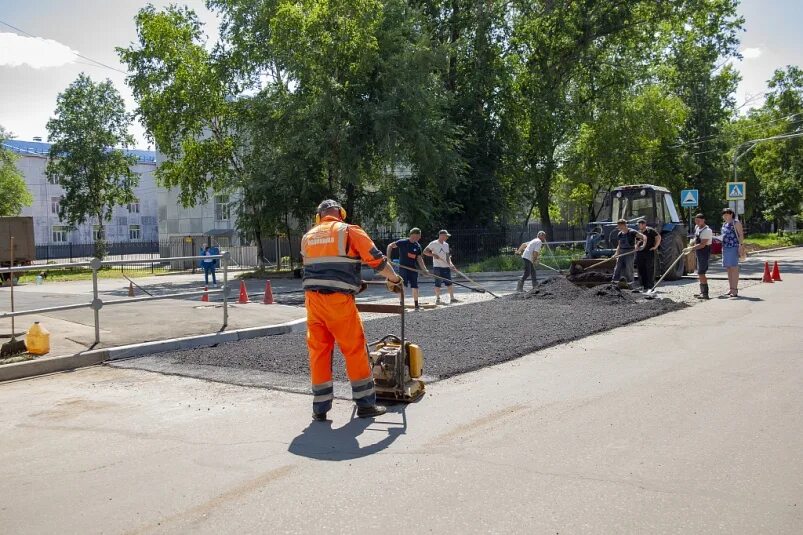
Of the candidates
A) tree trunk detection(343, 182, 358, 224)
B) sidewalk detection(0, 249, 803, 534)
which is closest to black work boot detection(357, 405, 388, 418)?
sidewalk detection(0, 249, 803, 534)

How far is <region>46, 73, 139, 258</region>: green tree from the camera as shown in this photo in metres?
49.8

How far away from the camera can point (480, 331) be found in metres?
11.1

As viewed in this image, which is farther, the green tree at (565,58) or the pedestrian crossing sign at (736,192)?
the pedestrian crossing sign at (736,192)

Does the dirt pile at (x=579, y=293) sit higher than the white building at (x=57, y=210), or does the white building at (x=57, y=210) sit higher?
the white building at (x=57, y=210)

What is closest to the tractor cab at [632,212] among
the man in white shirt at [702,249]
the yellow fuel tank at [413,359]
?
the man in white shirt at [702,249]

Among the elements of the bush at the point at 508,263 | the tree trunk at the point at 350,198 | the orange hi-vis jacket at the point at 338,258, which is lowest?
the bush at the point at 508,263

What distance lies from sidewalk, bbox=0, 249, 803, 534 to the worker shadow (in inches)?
1.0

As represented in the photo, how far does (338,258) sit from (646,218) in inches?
627

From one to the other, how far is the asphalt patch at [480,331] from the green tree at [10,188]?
48.6m

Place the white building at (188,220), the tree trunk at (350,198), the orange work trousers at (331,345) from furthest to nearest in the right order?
1. the white building at (188,220)
2. the tree trunk at (350,198)
3. the orange work trousers at (331,345)

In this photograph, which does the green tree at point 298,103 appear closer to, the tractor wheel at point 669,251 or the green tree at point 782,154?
the tractor wheel at point 669,251

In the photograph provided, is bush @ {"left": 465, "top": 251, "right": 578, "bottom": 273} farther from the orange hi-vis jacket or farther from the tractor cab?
the orange hi-vis jacket

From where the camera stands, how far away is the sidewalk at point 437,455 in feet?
13.4

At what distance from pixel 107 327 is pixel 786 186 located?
55661 millimetres
